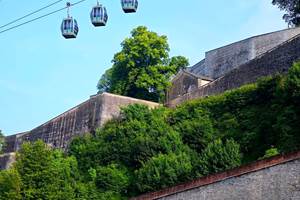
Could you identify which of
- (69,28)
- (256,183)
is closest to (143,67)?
(69,28)

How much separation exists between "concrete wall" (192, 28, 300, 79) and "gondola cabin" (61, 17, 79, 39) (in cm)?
1584

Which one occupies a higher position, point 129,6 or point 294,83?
point 129,6

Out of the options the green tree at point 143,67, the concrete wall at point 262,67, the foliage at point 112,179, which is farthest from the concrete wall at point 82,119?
the foliage at point 112,179

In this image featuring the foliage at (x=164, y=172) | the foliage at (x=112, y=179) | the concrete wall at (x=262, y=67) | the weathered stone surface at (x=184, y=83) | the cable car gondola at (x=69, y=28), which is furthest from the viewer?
the weathered stone surface at (x=184, y=83)

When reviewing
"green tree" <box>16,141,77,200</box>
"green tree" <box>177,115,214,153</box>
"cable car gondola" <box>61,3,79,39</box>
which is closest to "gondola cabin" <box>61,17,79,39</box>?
"cable car gondola" <box>61,3,79,39</box>

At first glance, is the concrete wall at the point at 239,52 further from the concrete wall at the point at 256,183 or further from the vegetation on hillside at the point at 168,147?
the concrete wall at the point at 256,183

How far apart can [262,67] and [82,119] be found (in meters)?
8.97

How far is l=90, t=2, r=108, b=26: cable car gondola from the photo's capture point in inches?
553

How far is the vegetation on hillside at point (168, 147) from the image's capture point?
19.1 metres

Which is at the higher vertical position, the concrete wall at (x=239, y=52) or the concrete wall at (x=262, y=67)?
the concrete wall at (x=239, y=52)

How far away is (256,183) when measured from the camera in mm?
13281

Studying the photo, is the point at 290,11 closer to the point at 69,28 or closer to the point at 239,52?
the point at 239,52

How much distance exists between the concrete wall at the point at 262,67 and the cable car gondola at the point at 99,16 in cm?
1058

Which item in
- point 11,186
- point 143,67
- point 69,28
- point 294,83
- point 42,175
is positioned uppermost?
point 143,67
